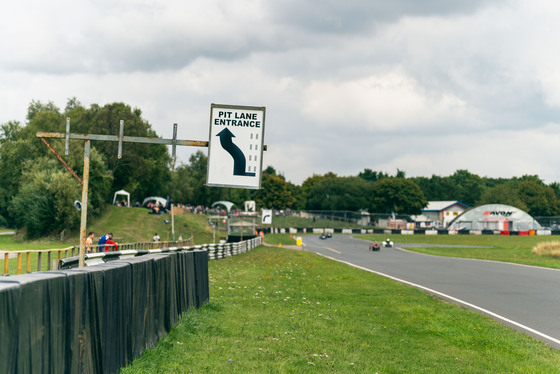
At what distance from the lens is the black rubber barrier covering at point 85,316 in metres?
4.04

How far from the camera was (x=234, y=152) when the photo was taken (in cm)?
1867

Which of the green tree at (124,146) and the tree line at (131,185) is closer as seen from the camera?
the tree line at (131,185)

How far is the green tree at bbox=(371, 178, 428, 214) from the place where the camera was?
12681 cm

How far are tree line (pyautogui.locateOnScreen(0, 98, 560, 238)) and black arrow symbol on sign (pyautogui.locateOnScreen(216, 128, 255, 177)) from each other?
312 cm

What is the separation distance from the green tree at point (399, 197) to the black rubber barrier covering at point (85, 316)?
4748 inches

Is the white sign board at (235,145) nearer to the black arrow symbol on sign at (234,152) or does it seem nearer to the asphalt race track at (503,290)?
the black arrow symbol on sign at (234,152)

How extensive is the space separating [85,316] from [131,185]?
91.1m

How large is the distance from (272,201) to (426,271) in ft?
382

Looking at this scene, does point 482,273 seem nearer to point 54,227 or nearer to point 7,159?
point 54,227

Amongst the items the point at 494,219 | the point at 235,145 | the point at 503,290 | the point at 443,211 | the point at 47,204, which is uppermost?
the point at 235,145

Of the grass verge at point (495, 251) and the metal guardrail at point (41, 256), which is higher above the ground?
the metal guardrail at point (41, 256)

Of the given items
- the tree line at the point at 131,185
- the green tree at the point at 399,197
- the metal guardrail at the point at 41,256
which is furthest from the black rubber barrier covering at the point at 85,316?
the green tree at the point at 399,197

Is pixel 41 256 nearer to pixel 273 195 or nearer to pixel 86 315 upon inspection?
pixel 86 315

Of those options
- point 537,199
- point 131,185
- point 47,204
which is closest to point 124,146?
point 131,185
